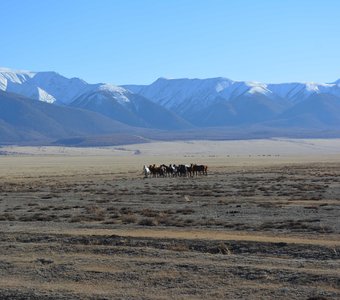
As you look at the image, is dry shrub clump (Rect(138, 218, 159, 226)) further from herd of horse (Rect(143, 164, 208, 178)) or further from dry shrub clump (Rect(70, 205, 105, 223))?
herd of horse (Rect(143, 164, 208, 178))

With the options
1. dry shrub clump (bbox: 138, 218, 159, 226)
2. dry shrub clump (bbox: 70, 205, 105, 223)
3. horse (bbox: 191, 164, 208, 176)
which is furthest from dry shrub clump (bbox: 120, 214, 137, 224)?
horse (bbox: 191, 164, 208, 176)

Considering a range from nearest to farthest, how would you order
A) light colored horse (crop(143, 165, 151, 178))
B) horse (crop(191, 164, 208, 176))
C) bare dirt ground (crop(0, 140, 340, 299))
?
bare dirt ground (crop(0, 140, 340, 299)) < light colored horse (crop(143, 165, 151, 178)) < horse (crop(191, 164, 208, 176))

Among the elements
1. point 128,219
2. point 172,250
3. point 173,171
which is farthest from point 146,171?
point 172,250

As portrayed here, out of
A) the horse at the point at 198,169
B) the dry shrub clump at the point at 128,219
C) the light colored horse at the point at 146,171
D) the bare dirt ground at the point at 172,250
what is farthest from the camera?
the horse at the point at 198,169

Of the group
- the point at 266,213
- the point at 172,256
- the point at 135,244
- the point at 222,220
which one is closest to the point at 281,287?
the point at 172,256

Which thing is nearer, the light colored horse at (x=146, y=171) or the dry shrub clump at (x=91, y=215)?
the dry shrub clump at (x=91, y=215)

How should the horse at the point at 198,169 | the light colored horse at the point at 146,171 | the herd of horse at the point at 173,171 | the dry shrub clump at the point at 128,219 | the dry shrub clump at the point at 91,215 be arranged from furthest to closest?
the horse at the point at 198,169, the herd of horse at the point at 173,171, the light colored horse at the point at 146,171, the dry shrub clump at the point at 91,215, the dry shrub clump at the point at 128,219

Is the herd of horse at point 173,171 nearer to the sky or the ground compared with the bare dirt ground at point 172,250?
nearer to the sky

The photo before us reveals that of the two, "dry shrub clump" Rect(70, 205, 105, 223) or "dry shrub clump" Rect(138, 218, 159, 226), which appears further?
"dry shrub clump" Rect(70, 205, 105, 223)

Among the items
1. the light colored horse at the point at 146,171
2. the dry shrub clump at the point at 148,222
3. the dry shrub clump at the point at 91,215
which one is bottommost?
the dry shrub clump at the point at 91,215

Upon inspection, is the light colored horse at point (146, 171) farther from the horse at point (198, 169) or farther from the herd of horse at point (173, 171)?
the horse at point (198, 169)

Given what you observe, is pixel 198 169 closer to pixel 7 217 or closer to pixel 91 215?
pixel 91 215

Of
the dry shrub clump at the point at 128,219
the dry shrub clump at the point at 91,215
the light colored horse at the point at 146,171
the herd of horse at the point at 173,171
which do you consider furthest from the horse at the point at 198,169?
the dry shrub clump at the point at 128,219

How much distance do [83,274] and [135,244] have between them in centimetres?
378
